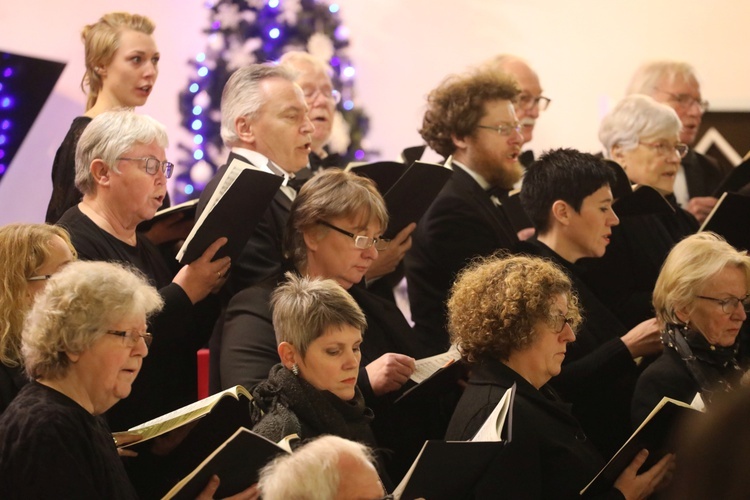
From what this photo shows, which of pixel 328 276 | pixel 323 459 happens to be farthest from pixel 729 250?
pixel 323 459

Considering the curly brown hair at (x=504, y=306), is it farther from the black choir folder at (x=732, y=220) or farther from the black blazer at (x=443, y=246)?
the black choir folder at (x=732, y=220)

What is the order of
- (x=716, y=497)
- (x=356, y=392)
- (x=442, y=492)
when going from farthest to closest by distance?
(x=356, y=392), (x=442, y=492), (x=716, y=497)

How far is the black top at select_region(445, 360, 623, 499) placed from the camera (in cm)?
271

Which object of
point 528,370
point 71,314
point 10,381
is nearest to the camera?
point 71,314

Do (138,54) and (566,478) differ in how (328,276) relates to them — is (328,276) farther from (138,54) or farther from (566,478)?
(138,54)

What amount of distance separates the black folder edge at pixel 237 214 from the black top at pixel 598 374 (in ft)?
A: 3.62

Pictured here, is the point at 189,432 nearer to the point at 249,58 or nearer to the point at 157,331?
the point at 157,331

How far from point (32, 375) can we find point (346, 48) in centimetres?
476

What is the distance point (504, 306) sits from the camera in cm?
298

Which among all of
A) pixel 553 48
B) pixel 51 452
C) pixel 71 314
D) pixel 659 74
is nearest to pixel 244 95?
pixel 71 314

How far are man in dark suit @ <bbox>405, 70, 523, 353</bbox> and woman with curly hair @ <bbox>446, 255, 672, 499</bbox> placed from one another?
0.82 meters

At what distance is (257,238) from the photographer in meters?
3.45

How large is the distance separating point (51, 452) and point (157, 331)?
0.96 metres

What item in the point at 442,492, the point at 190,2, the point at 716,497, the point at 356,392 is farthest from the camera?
the point at 190,2
